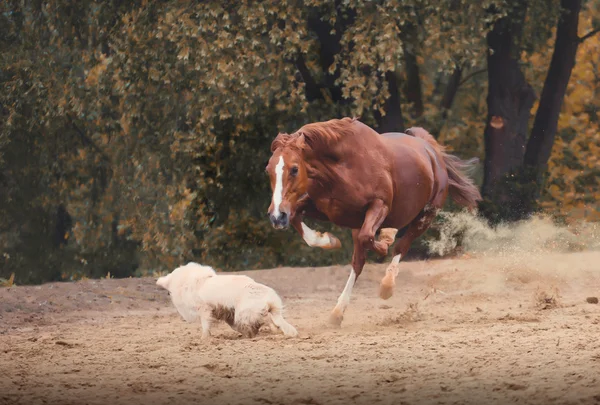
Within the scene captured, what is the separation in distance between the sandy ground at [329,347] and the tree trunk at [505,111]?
469 cm

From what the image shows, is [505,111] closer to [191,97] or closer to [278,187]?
[191,97]

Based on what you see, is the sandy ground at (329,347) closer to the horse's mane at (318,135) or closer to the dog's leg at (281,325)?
the dog's leg at (281,325)

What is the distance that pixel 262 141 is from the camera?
1766cm

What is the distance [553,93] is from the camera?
1989 centimetres

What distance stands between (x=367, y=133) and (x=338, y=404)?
4240mm

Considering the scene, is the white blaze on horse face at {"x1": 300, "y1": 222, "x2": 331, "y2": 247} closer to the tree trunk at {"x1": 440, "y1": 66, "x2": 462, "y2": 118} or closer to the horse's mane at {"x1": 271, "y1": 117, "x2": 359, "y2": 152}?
the horse's mane at {"x1": 271, "y1": 117, "x2": 359, "y2": 152}

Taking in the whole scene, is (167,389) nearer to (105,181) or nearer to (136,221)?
(136,221)

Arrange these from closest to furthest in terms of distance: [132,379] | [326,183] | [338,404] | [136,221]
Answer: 1. [338,404]
2. [132,379]
3. [326,183]
4. [136,221]

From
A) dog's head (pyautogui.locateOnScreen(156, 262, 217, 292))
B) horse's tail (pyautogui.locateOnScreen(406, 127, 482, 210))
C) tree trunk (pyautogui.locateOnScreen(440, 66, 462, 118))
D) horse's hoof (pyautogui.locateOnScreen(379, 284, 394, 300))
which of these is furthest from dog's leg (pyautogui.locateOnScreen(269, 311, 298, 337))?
tree trunk (pyautogui.locateOnScreen(440, 66, 462, 118))

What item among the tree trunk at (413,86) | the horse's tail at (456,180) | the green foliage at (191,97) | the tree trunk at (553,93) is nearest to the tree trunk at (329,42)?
the green foliage at (191,97)

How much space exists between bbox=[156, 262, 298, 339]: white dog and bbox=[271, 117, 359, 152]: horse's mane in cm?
121

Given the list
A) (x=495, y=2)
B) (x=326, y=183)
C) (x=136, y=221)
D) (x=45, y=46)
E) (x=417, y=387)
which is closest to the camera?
(x=417, y=387)

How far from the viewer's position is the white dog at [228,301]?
9.30 meters

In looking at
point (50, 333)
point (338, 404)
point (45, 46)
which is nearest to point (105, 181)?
point (45, 46)
